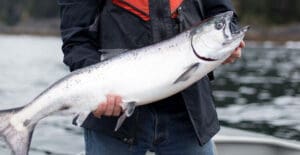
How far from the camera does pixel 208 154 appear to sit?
161 inches

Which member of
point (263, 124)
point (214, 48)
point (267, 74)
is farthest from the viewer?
point (267, 74)

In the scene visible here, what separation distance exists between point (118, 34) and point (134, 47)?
12 centimetres

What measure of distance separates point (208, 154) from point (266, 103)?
17186 millimetres

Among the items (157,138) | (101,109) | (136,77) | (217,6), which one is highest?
(217,6)

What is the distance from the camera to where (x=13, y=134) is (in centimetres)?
369

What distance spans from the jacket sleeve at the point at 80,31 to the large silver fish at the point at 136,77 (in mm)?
148

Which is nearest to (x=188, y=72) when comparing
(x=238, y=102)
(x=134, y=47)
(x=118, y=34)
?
(x=134, y=47)

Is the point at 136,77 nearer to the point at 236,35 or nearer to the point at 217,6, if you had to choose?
the point at 236,35

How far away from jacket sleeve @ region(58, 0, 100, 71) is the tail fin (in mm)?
485

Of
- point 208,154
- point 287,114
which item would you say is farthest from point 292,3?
point 208,154

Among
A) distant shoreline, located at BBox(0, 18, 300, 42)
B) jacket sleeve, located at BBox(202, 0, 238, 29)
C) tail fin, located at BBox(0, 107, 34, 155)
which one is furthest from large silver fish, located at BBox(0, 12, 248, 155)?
distant shoreline, located at BBox(0, 18, 300, 42)

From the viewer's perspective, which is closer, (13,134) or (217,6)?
(13,134)

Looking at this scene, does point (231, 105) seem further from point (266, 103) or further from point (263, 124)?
point (263, 124)

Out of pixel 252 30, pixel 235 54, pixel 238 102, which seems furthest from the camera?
pixel 252 30
